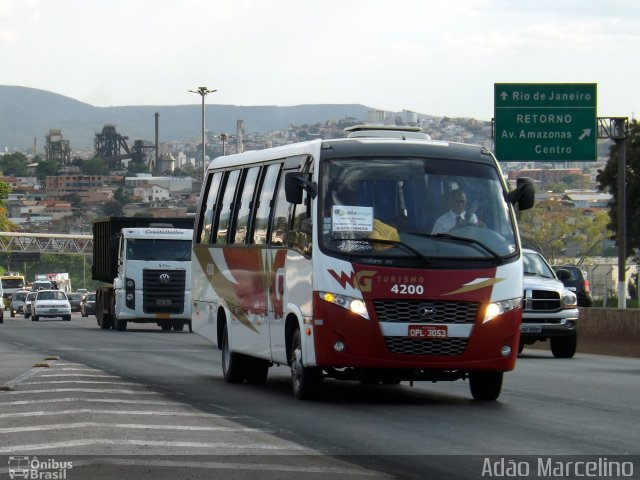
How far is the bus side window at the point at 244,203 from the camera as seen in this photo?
1989cm

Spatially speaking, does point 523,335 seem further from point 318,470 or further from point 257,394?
point 318,470

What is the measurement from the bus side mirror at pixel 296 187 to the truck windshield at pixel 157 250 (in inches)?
1146

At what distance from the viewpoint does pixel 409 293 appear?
633 inches

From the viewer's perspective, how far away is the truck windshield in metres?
45.8

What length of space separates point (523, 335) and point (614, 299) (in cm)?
2060

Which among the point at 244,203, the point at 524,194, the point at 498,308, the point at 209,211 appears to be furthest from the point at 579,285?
the point at 498,308

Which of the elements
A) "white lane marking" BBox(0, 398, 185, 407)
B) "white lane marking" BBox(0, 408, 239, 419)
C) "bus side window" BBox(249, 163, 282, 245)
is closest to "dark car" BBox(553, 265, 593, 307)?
"bus side window" BBox(249, 163, 282, 245)

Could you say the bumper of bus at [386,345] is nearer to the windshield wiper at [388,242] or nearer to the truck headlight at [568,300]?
the windshield wiper at [388,242]

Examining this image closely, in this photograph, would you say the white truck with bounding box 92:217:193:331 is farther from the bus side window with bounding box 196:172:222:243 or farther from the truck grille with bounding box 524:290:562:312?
the bus side window with bounding box 196:172:222:243

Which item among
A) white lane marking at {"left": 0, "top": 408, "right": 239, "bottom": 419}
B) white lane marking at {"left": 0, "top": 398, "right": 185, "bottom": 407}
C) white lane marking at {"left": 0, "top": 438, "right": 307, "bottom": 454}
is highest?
white lane marking at {"left": 0, "top": 438, "right": 307, "bottom": 454}

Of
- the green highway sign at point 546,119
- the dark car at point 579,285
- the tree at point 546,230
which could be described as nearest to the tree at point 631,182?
the green highway sign at point 546,119

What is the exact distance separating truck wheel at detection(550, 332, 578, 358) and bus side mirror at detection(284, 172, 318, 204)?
12883 mm

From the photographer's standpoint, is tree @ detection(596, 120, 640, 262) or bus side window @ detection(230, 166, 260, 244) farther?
tree @ detection(596, 120, 640, 262)

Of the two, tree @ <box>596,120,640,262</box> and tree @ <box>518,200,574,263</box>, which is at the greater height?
tree @ <box>596,120,640,262</box>
